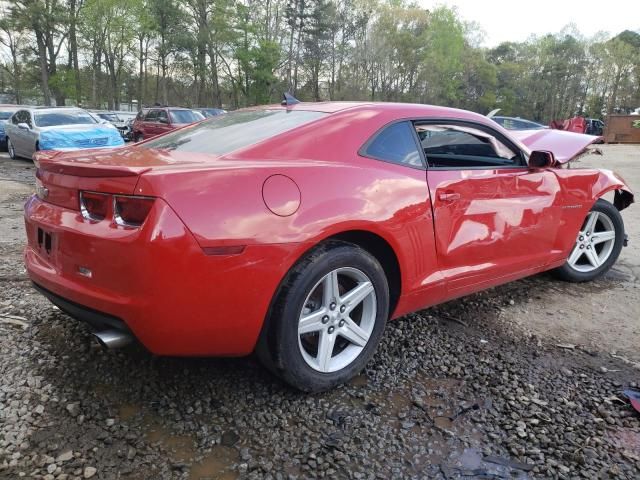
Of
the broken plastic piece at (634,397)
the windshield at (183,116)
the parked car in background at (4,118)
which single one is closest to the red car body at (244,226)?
the broken plastic piece at (634,397)

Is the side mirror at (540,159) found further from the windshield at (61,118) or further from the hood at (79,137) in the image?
the windshield at (61,118)

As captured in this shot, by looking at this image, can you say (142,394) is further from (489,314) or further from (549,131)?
(549,131)

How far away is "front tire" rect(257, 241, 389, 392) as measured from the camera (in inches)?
88.7

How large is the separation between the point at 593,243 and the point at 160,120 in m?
15.6

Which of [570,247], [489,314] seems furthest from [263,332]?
[570,247]

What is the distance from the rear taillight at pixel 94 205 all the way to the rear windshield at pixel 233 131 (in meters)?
0.61

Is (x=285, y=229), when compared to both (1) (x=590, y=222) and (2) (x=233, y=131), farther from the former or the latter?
(1) (x=590, y=222)

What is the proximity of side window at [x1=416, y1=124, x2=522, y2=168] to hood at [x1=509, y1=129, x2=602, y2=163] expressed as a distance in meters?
0.60

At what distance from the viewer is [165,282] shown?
1974 millimetres

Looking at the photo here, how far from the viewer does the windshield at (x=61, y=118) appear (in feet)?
42.1

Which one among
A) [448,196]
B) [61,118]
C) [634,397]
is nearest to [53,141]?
[61,118]

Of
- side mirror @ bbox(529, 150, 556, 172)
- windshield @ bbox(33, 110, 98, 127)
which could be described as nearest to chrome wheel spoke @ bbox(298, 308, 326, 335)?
side mirror @ bbox(529, 150, 556, 172)

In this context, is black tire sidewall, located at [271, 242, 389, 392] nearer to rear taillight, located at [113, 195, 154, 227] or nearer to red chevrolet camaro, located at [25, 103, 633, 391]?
red chevrolet camaro, located at [25, 103, 633, 391]

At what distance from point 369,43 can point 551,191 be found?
54445 mm
